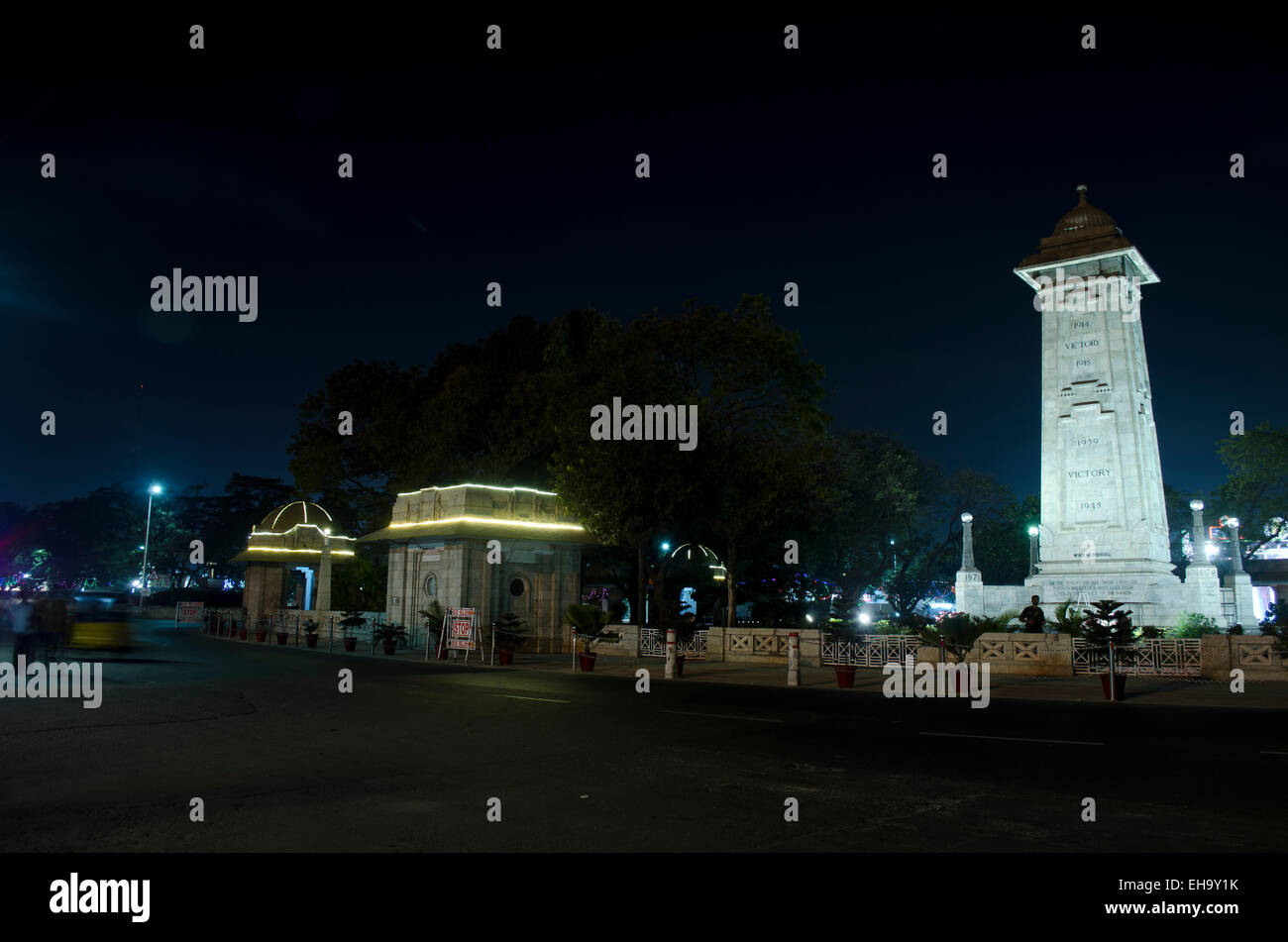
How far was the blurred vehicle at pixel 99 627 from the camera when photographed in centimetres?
2777

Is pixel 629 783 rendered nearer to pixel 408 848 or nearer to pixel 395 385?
pixel 408 848

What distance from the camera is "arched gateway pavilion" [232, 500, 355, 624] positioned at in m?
54.8

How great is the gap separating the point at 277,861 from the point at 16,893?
1.50m

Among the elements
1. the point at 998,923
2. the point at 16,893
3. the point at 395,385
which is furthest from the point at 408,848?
the point at 395,385

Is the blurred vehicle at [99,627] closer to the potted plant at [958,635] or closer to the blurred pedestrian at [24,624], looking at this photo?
the blurred pedestrian at [24,624]

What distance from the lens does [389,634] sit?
34219mm

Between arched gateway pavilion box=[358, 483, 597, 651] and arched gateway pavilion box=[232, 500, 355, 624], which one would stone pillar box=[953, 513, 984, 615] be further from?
arched gateway pavilion box=[232, 500, 355, 624]

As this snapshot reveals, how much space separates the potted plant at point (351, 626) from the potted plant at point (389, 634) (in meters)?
1.01

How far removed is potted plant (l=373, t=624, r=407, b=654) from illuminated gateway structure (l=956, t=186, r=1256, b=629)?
2458 cm

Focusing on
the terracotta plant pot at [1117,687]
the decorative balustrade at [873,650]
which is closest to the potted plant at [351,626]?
the decorative balustrade at [873,650]

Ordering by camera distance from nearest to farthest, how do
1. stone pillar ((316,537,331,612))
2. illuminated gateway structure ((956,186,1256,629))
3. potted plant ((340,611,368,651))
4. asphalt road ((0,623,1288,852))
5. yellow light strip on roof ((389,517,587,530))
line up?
1. asphalt road ((0,623,1288,852))
2. illuminated gateway structure ((956,186,1256,629))
3. potted plant ((340,611,368,651))
4. yellow light strip on roof ((389,517,587,530))
5. stone pillar ((316,537,331,612))

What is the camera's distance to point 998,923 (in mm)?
5164

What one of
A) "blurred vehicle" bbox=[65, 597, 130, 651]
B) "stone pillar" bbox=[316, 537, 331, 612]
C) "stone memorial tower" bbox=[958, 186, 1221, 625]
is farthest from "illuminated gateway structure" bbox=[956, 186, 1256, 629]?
"blurred vehicle" bbox=[65, 597, 130, 651]

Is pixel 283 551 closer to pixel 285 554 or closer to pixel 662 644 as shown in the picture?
pixel 285 554
